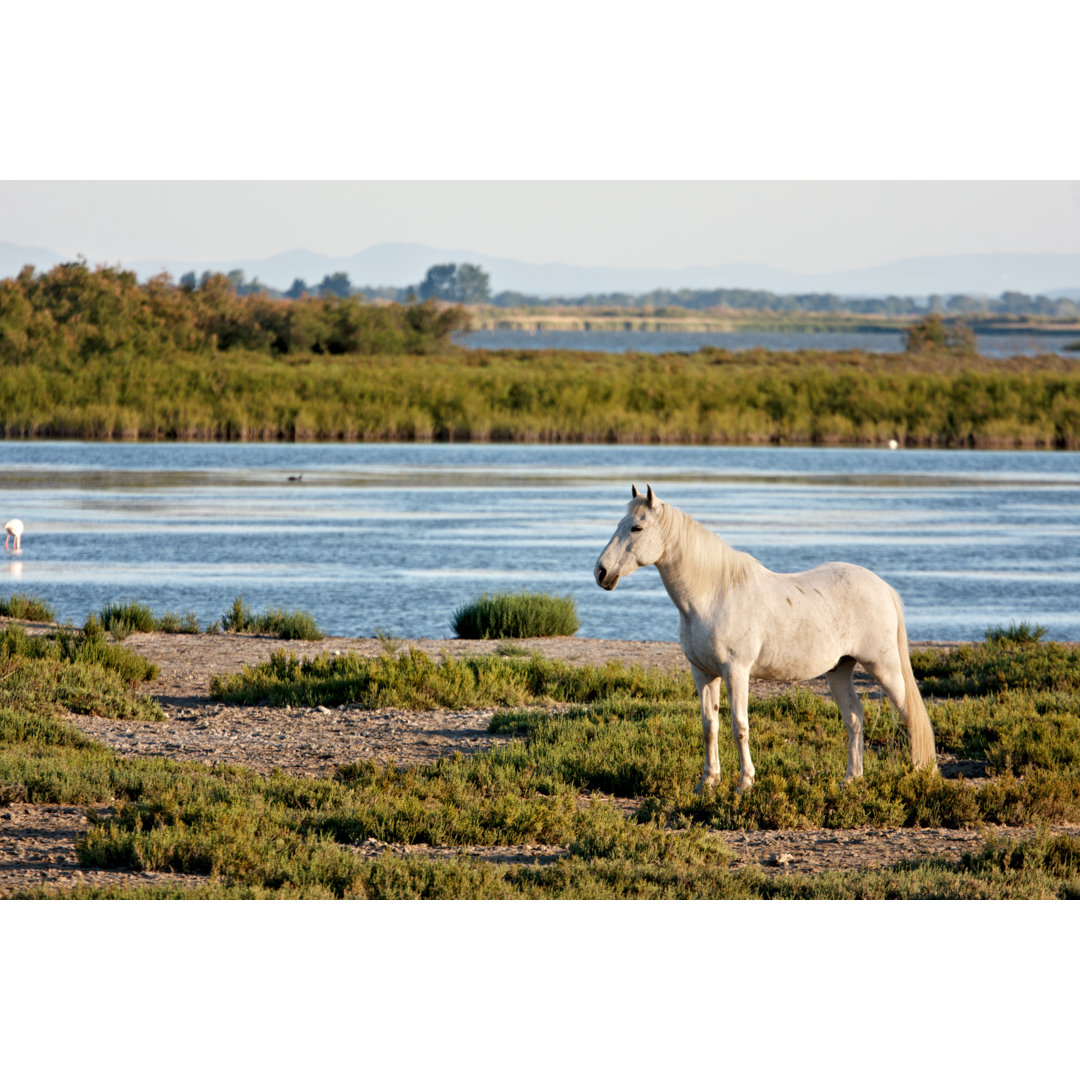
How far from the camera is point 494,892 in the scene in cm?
718

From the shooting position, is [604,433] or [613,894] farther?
[604,433]

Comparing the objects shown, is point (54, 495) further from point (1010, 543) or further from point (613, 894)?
point (613, 894)

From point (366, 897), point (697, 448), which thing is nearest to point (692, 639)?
point (366, 897)

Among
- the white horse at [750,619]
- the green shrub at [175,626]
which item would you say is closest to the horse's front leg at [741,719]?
the white horse at [750,619]

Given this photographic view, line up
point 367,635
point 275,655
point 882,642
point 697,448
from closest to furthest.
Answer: point 882,642 < point 275,655 < point 367,635 < point 697,448

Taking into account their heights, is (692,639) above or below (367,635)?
above

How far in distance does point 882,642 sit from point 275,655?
6.38m

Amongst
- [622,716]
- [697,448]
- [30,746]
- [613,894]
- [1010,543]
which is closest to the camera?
[613,894]

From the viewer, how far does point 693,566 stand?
8.70 m

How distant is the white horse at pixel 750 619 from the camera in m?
8.57

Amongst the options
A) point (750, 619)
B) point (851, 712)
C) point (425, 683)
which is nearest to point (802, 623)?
point (750, 619)

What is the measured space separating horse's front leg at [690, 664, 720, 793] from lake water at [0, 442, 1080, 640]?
9772 mm

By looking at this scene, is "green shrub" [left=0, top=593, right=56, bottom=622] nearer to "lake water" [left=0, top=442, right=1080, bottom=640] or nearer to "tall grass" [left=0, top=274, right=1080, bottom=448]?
"lake water" [left=0, top=442, right=1080, bottom=640]

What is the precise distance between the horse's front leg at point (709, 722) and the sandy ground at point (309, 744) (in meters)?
0.59
